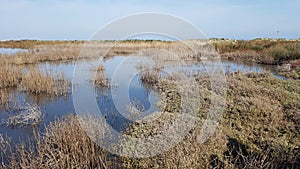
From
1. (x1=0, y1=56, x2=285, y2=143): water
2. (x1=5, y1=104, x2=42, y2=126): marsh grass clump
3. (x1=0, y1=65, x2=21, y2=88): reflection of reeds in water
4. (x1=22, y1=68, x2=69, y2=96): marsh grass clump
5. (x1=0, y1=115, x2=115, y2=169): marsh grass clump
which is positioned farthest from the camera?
(x1=0, y1=65, x2=21, y2=88): reflection of reeds in water

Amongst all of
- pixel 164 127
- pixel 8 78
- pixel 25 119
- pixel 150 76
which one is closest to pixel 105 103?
pixel 25 119

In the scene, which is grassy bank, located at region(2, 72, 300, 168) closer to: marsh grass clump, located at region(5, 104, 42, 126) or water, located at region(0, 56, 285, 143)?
water, located at region(0, 56, 285, 143)

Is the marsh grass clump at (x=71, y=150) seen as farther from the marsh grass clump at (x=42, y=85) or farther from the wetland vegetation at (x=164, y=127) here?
the marsh grass clump at (x=42, y=85)

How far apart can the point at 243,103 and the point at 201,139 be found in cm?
340

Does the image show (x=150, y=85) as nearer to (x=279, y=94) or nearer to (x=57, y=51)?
(x=279, y=94)

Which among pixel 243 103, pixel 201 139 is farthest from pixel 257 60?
pixel 201 139

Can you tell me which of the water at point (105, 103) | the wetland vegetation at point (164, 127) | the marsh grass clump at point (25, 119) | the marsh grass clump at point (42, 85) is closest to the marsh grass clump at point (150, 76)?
the wetland vegetation at point (164, 127)

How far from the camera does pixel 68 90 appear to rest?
11.7m

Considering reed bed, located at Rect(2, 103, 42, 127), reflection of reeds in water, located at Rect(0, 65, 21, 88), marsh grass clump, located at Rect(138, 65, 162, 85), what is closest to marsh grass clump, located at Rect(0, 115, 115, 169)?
reed bed, located at Rect(2, 103, 42, 127)

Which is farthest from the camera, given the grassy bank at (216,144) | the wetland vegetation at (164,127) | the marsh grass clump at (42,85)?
the marsh grass clump at (42,85)

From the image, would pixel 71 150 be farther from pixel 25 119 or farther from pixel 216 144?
pixel 25 119

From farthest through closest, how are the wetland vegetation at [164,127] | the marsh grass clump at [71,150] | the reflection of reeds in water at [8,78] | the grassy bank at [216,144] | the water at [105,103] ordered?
the reflection of reeds in water at [8,78] → the water at [105,103] → the marsh grass clump at [71,150] → the wetland vegetation at [164,127] → the grassy bank at [216,144]

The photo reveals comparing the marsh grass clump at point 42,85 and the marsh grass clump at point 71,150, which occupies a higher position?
the marsh grass clump at point 42,85

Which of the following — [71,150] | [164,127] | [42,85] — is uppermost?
[42,85]
